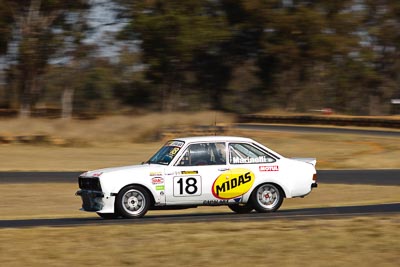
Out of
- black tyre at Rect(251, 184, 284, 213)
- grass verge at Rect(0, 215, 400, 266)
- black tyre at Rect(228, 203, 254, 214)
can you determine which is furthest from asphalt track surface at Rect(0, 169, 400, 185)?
grass verge at Rect(0, 215, 400, 266)

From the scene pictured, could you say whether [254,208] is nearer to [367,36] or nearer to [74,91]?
[367,36]

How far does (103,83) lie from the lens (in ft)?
223

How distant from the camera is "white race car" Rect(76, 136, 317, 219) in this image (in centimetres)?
1254

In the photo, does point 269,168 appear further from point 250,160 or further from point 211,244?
point 211,244

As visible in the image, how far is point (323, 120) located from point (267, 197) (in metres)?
36.4

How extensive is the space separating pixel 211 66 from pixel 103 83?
13779 mm

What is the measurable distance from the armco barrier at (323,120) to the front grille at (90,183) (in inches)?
1336

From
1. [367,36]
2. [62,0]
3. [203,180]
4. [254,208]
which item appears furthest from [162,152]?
[367,36]

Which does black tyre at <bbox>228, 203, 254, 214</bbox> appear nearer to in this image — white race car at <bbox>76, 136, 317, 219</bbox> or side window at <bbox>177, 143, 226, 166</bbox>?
white race car at <bbox>76, 136, 317, 219</bbox>

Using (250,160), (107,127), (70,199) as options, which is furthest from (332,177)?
(107,127)

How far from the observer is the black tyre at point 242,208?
1333cm

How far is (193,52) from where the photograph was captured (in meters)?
53.6

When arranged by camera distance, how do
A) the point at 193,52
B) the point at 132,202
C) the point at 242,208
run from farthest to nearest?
the point at 193,52, the point at 242,208, the point at 132,202

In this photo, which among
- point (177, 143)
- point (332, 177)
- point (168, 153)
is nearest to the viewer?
point (168, 153)
